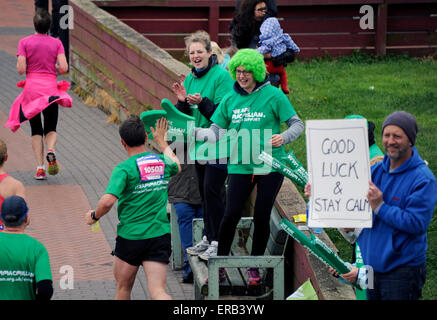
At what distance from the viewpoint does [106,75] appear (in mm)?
13812

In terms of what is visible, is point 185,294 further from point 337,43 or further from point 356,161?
point 337,43

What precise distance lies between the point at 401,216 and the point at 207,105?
2.67 m

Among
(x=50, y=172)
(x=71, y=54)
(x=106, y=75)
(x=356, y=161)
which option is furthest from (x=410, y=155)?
(x=71, y=54)

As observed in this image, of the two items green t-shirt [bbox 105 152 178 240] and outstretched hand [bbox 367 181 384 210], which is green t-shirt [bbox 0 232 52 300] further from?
outstretched hand [bbox 367 181 384 210]

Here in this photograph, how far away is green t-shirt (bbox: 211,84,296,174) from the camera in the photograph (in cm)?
648

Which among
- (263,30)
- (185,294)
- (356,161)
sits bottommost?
(185,294)

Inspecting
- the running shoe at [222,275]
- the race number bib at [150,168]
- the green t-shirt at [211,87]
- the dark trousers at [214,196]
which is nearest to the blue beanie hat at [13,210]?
the race number bib at [150,168]

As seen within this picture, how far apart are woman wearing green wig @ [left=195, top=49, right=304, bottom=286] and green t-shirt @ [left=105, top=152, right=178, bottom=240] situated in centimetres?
62

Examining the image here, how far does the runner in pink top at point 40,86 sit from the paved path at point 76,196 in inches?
18.5

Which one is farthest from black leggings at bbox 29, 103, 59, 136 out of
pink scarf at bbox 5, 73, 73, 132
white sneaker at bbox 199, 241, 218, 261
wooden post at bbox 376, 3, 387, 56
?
wooden post at bbox 376, 3, 387, 56

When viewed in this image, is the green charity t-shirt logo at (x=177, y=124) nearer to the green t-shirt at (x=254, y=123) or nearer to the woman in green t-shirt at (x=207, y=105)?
the woman in green t-shirt at (x=207, y=105)

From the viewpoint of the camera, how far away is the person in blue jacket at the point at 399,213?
4.88m

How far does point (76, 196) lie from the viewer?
10.0m
